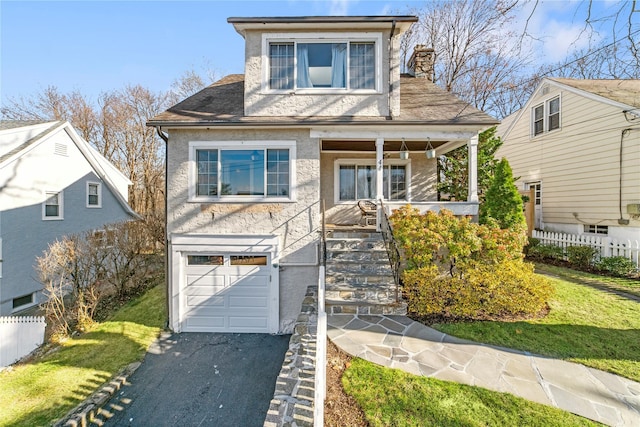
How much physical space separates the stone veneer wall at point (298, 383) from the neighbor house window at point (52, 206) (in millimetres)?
12114

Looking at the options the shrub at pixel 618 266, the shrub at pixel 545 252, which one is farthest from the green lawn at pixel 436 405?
the shrub at pixel 545 252

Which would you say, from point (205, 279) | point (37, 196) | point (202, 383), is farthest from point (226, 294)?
point (37, 196)

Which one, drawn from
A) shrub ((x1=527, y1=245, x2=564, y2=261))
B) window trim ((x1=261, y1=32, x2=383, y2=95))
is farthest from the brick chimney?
shrub ((x1=527, y1=245, x2=564, y2=261))

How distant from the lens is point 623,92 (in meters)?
10.4

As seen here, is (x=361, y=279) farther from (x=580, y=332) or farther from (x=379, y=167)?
(x=580, y=332)

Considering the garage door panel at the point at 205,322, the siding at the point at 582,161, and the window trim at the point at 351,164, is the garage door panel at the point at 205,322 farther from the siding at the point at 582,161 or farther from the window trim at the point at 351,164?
the siding at the point at 582,161

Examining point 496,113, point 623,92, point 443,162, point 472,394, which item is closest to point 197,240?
point 472,394

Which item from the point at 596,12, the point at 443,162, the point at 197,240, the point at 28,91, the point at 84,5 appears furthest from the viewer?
the point at 28,91

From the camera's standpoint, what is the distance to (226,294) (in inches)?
295

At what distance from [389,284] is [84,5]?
13.0 m

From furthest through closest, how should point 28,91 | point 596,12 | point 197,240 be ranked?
point 28,91, point 197,240, point 596,12

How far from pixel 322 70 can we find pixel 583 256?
34.9ft

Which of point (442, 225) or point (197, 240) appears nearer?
point (442, 225)

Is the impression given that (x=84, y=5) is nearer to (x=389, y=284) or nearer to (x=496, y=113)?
(x=389, y=284)
